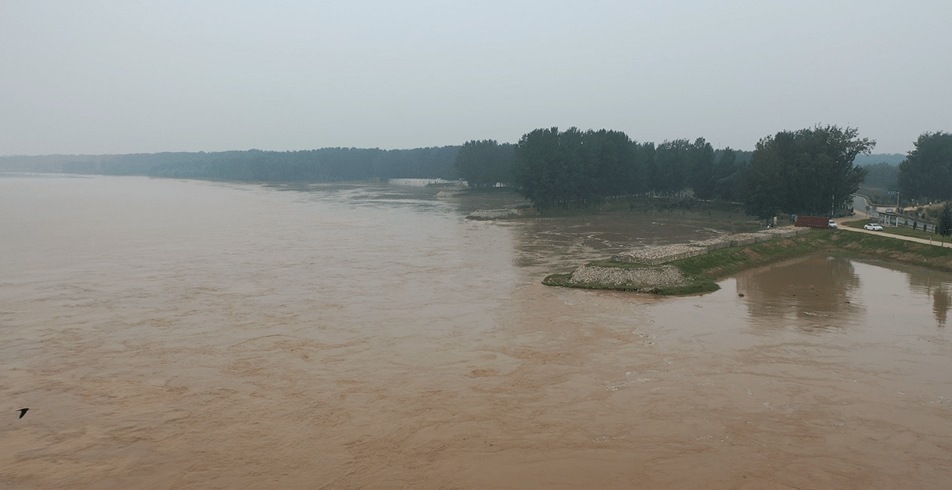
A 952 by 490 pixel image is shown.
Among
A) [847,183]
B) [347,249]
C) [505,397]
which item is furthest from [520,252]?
[847,183]

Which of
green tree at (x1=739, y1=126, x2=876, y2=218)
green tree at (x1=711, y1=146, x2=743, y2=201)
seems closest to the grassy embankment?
green tree at (x1=739, y1=126, x2=876, y2=218)

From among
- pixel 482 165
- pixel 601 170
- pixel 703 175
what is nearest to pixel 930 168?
pixel 703 175

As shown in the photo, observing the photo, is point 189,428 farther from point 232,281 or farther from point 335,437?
point 232,281

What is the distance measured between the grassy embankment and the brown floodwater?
220 centimetres

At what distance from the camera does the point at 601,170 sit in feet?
395

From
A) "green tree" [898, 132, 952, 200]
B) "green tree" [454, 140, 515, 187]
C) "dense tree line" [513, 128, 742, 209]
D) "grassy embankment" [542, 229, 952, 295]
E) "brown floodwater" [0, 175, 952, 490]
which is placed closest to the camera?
"brown floodwater" [0, 175, 952, 490]

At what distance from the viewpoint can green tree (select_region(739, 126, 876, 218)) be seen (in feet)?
273

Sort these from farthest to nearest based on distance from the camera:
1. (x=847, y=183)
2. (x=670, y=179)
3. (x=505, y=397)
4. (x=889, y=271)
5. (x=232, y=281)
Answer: (x=670, y=179)
(x=847, y=183)
(x=889, y=271)
(x=232, y=281)
(x=505, y=397)

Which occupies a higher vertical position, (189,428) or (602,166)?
(602,166)

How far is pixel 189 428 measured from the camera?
20.4 meters

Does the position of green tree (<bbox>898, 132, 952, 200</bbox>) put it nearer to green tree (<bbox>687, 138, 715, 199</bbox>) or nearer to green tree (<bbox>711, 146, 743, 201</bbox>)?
green tree (<bbox>711, 146, 743, 201</bbox>)

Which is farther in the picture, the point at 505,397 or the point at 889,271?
the point at 889,271

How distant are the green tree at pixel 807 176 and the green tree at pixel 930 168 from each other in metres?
21.3

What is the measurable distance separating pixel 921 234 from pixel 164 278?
7460 cm
